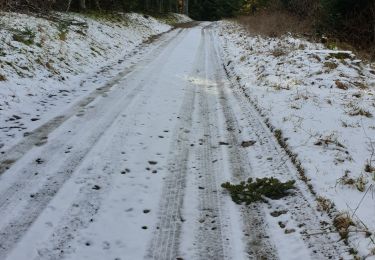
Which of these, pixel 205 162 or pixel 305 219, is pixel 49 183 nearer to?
pixel 205 162

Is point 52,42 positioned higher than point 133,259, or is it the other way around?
point 52,42

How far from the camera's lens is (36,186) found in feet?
16.2

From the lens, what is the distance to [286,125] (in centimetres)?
711

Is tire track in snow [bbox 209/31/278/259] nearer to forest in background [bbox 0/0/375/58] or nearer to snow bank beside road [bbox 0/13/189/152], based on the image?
snow bank beside road [bbox 0/13/189/152]

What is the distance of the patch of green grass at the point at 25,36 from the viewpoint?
38.0 feet

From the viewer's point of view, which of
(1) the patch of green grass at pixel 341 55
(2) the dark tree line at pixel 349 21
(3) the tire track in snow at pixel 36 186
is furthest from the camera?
(2) the dark tree line at pixel 349 21

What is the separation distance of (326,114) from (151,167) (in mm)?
3727

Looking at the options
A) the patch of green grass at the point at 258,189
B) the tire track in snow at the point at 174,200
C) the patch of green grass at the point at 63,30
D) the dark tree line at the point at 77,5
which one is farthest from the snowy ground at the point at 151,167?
the dark tree line at the point at 77,5

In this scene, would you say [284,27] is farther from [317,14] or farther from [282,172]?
[282,172]

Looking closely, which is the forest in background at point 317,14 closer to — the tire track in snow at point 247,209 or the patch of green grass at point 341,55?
the patch of green grass at point 341,55

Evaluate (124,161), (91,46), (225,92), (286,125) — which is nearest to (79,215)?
(124,161)

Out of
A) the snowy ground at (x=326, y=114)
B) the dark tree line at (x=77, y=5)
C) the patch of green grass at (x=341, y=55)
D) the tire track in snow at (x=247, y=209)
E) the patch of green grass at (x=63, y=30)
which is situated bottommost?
the tire track in snow at (x=247, y=209)

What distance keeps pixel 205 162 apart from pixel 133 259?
237 cm

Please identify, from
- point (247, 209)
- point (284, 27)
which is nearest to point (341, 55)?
point (284, 27)
